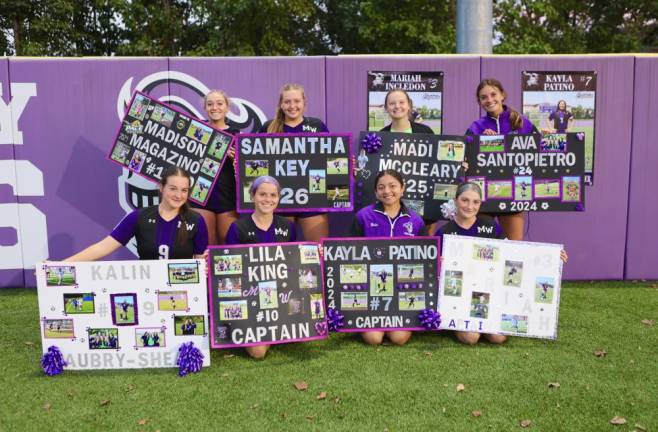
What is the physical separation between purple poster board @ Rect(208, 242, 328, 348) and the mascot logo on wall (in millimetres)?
2240

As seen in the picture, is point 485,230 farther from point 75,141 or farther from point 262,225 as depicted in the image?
point 75,141

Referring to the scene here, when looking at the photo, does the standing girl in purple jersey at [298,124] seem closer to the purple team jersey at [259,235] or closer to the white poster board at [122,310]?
the purple team jersey at [259,235]

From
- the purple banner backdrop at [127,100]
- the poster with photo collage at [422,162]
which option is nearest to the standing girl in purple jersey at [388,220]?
the poster with photo collage at [422,162]

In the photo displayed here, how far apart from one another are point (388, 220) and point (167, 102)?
2825 mm

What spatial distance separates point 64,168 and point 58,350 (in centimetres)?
267

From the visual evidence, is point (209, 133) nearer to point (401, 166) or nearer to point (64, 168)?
→ point (401, 166)

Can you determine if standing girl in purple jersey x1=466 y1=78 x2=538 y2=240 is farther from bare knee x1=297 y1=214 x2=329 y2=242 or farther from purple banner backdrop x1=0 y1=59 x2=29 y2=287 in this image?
purple banner backdrop x1=0 y1=59 x2=29 y2=287

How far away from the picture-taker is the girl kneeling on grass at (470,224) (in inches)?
164

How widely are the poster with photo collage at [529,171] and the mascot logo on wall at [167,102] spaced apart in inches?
90.1

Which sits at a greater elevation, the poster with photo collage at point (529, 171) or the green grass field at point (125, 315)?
Result: the poster with photo collage at point (529, 171)

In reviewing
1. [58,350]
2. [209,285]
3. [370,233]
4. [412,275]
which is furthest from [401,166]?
[58,350]

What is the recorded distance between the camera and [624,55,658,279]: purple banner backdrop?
19.0 ft

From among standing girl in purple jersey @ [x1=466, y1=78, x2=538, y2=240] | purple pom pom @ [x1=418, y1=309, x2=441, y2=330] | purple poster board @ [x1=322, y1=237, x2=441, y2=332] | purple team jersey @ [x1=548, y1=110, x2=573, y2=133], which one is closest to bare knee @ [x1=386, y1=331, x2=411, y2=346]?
purple poster board @ [x1=322, y1=237, x2=441, y2=332]

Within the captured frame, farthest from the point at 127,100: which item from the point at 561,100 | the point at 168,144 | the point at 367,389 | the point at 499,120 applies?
the point at 561,100
